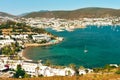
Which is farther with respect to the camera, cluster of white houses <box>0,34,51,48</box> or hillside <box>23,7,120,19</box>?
hillside <box>23,7,120,19</box>

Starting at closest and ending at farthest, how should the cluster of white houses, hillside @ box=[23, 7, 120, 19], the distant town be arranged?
the distant town < the cluster of white houses < hillside @ box=[23, 7, 120, 19]

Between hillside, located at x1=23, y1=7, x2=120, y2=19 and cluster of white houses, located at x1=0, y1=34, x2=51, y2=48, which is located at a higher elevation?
cluster of white houses, located at x1=0, y1=34, x2=51, y2=48

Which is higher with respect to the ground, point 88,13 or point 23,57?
point 23,57

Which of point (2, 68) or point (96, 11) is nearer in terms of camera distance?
point (2, 68)

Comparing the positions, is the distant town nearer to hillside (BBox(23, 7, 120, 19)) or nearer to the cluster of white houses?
the cluster of white houses

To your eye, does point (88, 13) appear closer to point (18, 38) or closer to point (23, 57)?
point (18, 38)

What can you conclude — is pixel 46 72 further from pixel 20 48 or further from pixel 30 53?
pixel 20 48

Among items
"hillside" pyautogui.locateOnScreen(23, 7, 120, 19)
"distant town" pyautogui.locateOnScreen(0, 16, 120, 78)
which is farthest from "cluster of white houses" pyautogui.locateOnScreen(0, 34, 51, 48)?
"hillside" pyautogui.locateOnScreen(23, 7, 120, 19)

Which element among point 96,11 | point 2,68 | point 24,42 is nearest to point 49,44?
point 24,42

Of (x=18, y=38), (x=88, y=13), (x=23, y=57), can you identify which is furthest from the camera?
(x=88, y=13)

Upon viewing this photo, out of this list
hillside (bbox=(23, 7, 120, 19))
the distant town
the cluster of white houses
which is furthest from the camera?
hillside (bbox=(23, 7, 120, 19))

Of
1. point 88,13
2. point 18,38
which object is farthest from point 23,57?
point 88,13
